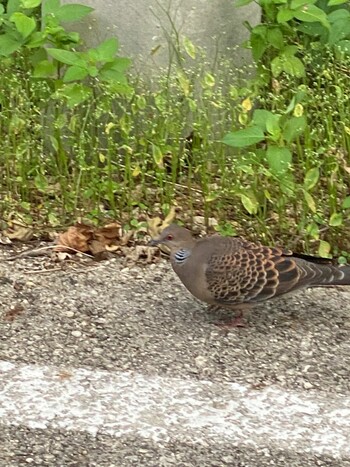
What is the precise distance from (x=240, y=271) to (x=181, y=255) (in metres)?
0.27

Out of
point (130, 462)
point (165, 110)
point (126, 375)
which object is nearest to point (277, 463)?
point (130, 462)

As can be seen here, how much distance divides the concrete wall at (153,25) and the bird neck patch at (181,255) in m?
1.28

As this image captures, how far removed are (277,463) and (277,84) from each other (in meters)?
2.32

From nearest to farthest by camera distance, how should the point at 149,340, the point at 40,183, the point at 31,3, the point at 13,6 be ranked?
1. the point at 149,340
2. the point at 40,183
3. the point at 31,3
4. the point at 13,6

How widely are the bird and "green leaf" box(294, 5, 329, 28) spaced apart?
1.28 meters

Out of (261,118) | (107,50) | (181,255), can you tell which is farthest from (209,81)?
(181,255)

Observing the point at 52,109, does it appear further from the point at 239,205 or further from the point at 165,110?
the point at 239,205

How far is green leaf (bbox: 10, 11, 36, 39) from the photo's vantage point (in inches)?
193

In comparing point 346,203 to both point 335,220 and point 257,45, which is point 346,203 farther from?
point 257,45

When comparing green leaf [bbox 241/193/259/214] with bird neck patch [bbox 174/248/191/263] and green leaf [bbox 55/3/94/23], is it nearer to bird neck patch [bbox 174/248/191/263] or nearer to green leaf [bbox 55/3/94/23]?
bird neck patch [bbox 174/248/191/263]

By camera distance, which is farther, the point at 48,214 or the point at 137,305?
the point at 48,214

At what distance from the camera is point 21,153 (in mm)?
4766

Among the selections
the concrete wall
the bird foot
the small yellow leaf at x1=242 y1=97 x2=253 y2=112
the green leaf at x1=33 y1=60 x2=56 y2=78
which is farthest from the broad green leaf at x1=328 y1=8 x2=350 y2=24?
the bird foot

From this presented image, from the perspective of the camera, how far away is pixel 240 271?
13.3ft
